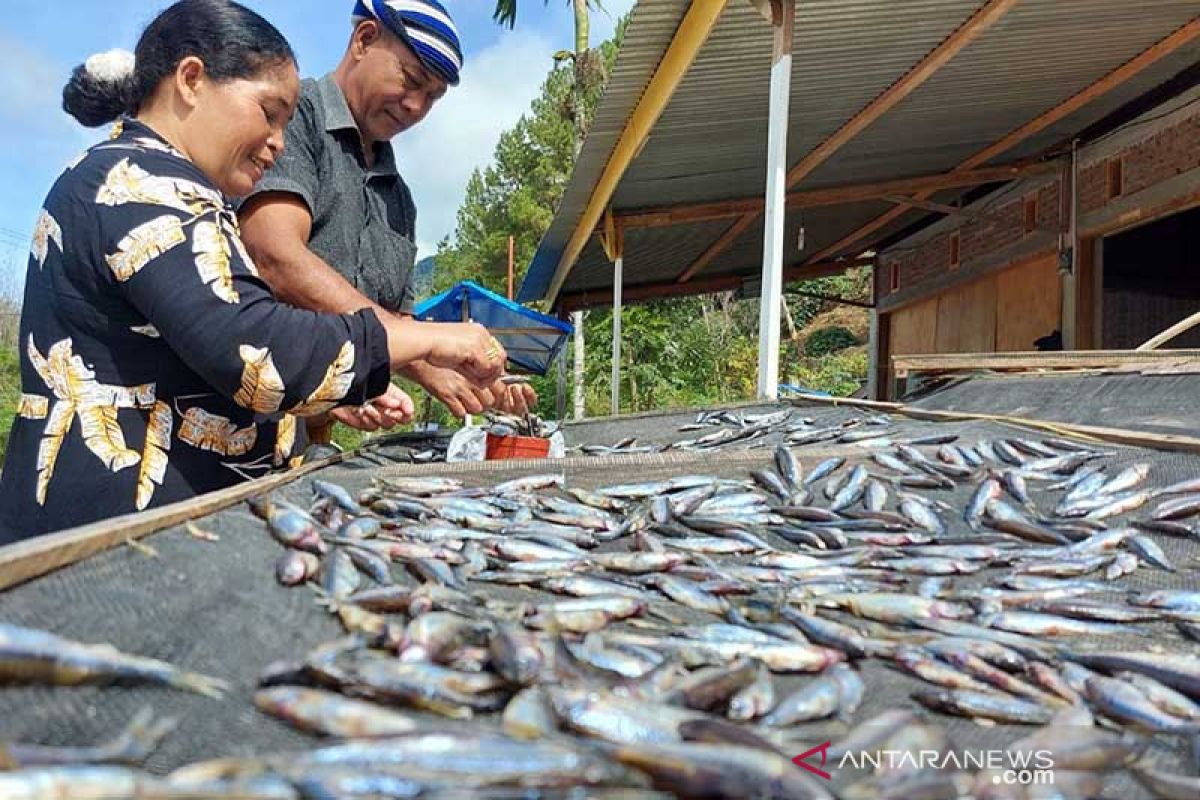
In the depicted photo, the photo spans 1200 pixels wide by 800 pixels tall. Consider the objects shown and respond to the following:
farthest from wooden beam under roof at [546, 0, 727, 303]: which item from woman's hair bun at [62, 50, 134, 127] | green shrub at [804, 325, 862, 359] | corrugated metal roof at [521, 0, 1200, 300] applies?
green shrub at [804, 325, 862, 359]

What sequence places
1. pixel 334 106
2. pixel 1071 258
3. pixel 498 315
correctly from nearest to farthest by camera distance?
pixel 334 106
pixel 1071 258
pixel 498 315

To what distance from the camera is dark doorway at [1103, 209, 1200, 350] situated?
10.5m

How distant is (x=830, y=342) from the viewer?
108ft

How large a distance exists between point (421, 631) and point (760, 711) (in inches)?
25.3

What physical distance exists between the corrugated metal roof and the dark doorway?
6.58 ft

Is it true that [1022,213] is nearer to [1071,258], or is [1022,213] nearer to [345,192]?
[1071,258]

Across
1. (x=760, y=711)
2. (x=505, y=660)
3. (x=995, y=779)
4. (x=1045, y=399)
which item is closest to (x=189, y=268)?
(x=505, y=660)

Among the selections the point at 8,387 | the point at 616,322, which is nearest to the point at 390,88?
the point at 616,322

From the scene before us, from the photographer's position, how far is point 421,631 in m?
1.45

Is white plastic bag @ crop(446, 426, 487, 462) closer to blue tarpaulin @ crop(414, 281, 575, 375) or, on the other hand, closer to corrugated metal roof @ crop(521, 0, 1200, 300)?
corrugated metal roof @ crop(521, 0, 1200, 300)

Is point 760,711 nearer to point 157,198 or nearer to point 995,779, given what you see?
point 995,779

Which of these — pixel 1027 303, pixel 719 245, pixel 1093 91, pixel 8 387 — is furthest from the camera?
pixel 8 387

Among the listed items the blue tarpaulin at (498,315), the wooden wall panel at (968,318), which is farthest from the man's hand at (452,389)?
the wooden wall panel at (968,318)

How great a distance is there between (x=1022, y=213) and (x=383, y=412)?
1151 centimetres
